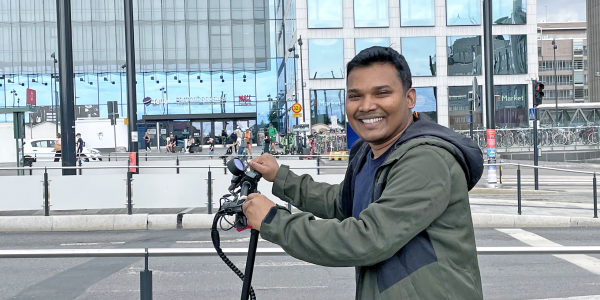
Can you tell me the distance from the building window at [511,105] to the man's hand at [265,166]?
142ft

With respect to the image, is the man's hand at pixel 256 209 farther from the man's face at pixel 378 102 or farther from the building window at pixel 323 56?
the building window at pixel 323 56

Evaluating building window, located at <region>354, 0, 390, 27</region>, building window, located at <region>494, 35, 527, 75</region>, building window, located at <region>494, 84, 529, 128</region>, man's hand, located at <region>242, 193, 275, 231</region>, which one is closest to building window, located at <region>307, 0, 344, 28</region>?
building window, located at <region>354, 0, 390, 27</region>

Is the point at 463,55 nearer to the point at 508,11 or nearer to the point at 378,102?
the point at 508,11

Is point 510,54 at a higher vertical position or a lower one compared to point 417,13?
lower

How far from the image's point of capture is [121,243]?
1058 centimetres

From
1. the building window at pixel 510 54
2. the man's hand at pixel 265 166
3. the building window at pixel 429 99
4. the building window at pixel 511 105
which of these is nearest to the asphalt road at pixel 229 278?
the man's hand at pixel 265 166

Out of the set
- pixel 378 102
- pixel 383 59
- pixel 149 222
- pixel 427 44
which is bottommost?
pixel 149 222

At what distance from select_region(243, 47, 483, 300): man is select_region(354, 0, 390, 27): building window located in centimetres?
4208

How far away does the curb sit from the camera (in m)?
12.4

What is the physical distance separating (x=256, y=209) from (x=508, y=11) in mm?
44520

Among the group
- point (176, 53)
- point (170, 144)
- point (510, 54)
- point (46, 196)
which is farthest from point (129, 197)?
point (176, 53)

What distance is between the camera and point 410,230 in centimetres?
190

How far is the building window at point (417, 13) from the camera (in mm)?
43750

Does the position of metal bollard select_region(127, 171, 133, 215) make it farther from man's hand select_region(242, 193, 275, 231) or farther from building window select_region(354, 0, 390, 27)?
building window select_region(354, 0, 390, 27)
